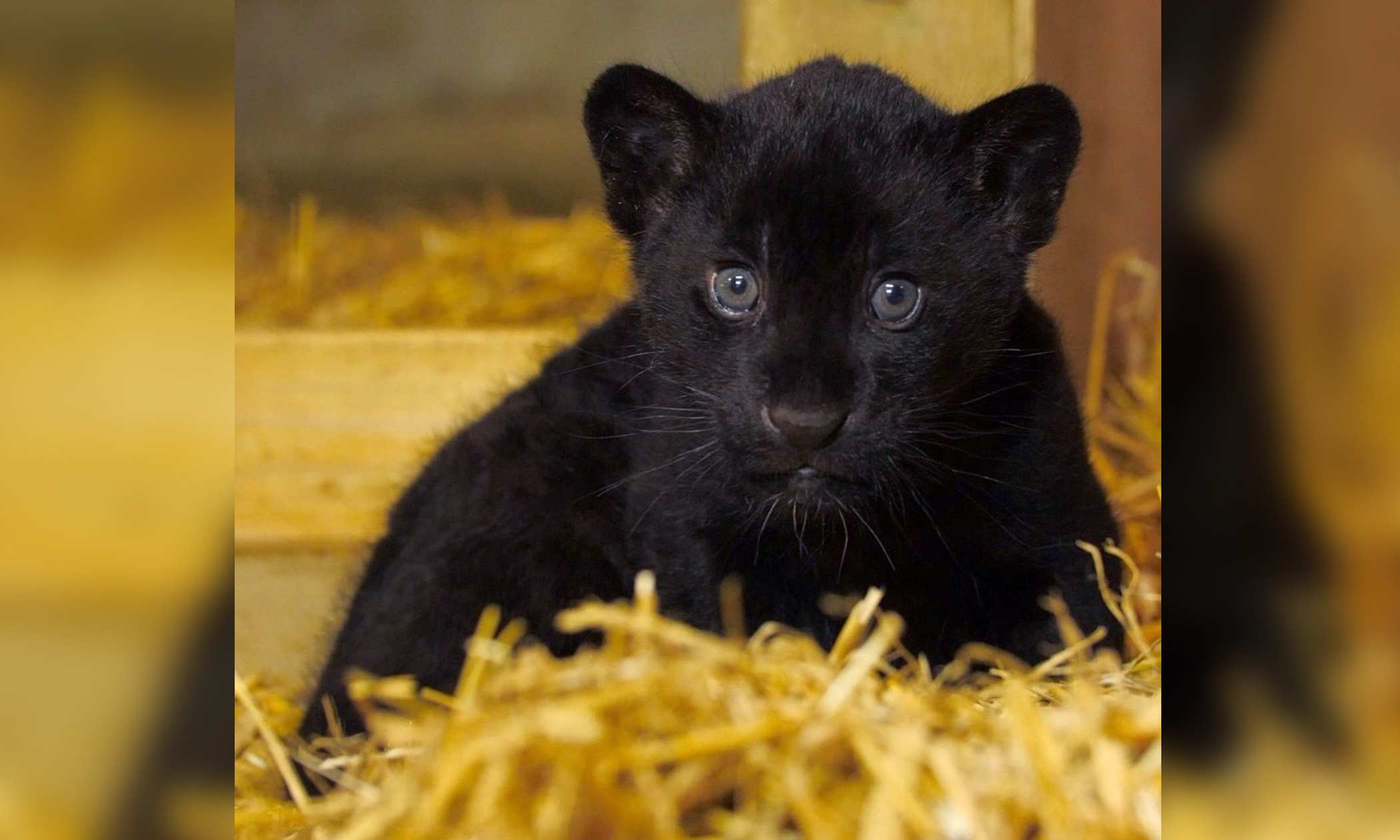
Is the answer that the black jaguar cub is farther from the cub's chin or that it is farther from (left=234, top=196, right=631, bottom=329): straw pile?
(left=234, top=196, right=631, bottom=329): straw pile

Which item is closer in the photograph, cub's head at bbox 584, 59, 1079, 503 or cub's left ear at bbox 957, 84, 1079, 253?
cub's head at bbox 584, 59, 1079, 503

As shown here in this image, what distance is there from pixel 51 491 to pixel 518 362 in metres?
2.97

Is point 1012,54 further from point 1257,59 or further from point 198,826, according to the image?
point 198,826

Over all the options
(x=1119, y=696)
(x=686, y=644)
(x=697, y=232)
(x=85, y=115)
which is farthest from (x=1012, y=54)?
(x=85, y=115)

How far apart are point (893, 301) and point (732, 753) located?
966 mm

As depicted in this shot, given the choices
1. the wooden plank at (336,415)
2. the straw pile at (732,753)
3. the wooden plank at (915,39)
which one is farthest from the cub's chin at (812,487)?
the wooden plank at (336,415)

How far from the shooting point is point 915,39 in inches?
146

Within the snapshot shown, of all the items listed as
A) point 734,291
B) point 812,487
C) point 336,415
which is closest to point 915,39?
point 734,291

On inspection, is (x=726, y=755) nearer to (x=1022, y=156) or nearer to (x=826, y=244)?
(x=826, y=244)

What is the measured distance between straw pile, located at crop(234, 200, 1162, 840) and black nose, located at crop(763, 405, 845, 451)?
352 millimetres

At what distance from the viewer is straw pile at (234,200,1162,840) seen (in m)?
1.55

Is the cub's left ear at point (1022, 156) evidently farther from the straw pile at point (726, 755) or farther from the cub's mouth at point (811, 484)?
the straw pile at point (726, 755)

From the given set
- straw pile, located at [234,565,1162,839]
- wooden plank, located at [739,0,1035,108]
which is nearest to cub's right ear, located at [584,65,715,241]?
wooden plank, located at [739,0,1035,108]

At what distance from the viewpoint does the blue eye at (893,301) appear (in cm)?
237
